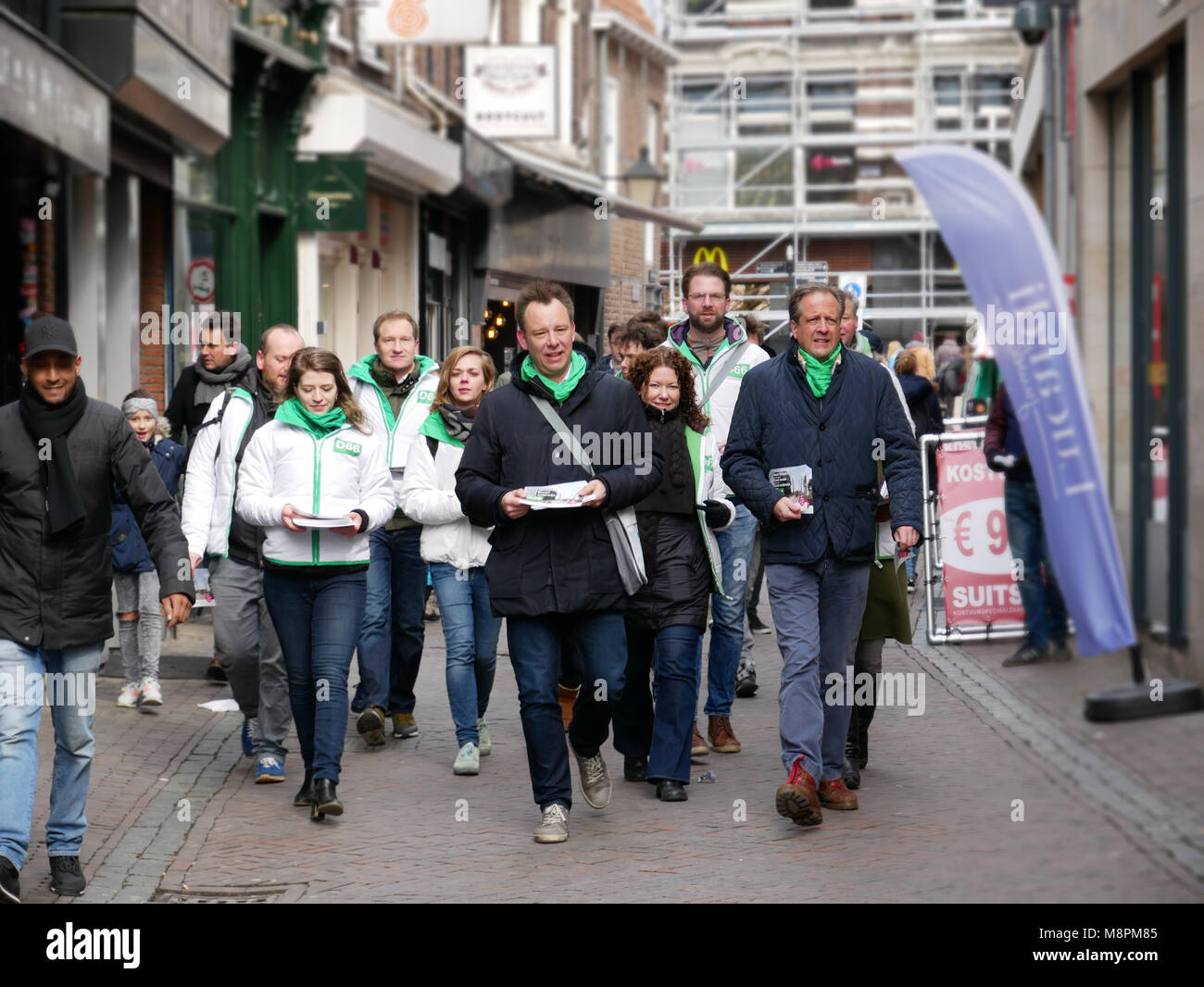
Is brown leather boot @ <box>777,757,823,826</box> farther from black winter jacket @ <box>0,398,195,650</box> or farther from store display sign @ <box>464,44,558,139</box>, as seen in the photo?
store display sign @ <box>464,44,558,139</box>

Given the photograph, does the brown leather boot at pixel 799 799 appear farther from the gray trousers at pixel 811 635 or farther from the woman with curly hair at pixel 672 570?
the woman with curly hair at pixel 672 570

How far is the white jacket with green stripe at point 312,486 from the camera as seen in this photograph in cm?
697

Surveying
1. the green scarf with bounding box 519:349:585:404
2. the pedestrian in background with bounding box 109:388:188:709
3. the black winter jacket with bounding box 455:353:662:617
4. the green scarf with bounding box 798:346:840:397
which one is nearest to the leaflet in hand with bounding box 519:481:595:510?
the black winter jacket with bounding box 455:353:662:617

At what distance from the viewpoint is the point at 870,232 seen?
2.95 m

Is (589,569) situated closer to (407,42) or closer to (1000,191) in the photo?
(1000,191)

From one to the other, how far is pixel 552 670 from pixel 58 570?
1.66 meters

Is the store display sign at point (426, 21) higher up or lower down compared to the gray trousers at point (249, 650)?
higher up

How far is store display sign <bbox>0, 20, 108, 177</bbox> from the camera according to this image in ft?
31.7

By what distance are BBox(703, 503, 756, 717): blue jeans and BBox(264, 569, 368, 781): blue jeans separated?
1.59 meters

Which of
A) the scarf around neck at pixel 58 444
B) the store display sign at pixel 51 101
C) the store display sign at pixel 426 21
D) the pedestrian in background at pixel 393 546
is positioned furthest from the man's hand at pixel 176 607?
the store display sign at pixel 426 21

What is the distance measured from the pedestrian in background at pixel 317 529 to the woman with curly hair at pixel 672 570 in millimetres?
1016

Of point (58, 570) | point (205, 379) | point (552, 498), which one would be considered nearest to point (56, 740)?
point (58, 570)
